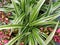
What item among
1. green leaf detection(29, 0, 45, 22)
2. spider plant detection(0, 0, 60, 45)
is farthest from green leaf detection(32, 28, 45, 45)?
green leaf detection(29, 0, 45, 22)

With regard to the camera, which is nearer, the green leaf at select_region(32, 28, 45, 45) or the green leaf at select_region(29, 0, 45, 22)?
the green leaf at select_region(32, 28, 45, 45)

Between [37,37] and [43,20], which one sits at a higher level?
[43,20]

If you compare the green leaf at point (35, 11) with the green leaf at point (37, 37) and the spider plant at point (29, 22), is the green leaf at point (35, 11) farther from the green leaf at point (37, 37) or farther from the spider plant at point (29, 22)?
the green leaf at point (37, 37)

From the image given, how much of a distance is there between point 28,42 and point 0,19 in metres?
0.37

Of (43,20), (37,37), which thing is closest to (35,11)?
(43,20)

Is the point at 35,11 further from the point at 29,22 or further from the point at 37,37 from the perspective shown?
the point at 37,37

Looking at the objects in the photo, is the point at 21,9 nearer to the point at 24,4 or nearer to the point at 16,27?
the point at 24,4

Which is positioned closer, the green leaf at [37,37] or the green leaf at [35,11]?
the green leaf at [37,37]

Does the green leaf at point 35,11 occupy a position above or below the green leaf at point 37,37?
above

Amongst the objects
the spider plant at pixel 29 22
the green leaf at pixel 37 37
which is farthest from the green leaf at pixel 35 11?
the green leaf at pixel 37 37

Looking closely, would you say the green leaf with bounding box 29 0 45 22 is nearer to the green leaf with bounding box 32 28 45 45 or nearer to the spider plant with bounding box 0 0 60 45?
the spider plant with bounding box 0 0 60 45

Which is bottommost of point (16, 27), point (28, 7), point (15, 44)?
point (15, 44)

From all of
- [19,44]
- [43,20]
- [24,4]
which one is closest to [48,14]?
[43,20]

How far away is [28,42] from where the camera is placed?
1.67m
